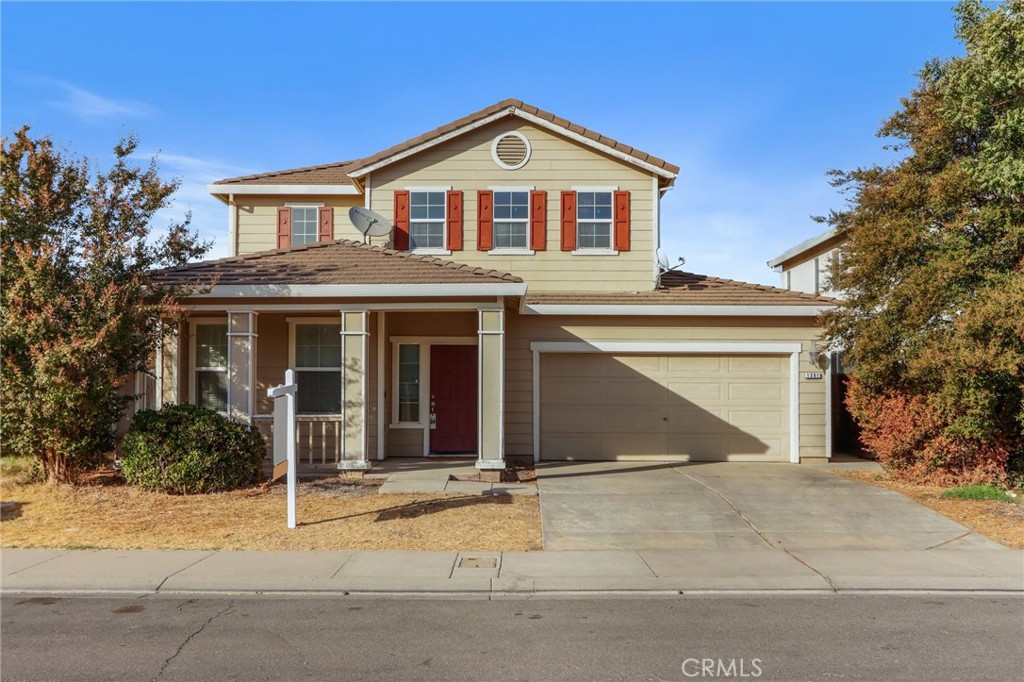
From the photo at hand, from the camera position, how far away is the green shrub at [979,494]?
11.2 meters

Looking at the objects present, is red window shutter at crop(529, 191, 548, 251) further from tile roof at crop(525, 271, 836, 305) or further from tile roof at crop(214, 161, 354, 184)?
tile roof at crop(214, 161, 354, 184)

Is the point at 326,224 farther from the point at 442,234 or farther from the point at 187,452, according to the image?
the point at 187,452

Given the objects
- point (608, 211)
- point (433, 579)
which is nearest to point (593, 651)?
point (433, 579)

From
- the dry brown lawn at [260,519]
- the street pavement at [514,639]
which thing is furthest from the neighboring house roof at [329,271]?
the street pavement at [514,639]

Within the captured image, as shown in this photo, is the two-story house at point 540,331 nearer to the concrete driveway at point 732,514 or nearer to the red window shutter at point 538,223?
the red window shutter at point 538,223

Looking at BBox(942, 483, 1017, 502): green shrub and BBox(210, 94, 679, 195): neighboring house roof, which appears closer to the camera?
BBox(942, 483, 1017, 502): green shrub

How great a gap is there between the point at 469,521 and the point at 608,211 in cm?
823

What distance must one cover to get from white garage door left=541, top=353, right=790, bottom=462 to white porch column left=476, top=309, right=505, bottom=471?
8.81ft

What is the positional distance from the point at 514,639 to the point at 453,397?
9.51 meters

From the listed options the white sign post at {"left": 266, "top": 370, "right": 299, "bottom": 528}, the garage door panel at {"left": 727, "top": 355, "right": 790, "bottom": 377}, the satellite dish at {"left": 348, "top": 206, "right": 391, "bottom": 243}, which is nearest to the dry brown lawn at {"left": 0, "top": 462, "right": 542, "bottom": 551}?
the white sign post at {"left": 266, "top": 370, "right": 299, "bottom": 528}

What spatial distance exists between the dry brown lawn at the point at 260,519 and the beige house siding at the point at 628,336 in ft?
12.9

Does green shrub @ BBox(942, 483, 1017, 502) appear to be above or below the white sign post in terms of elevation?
below

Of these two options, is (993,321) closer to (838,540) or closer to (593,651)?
(838,540)

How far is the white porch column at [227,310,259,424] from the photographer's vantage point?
12594 mm
